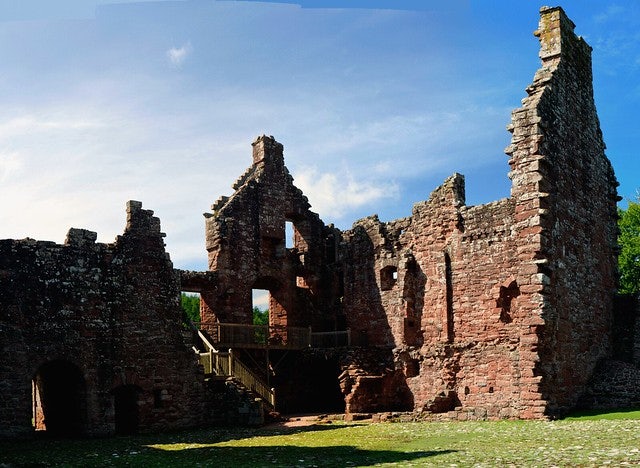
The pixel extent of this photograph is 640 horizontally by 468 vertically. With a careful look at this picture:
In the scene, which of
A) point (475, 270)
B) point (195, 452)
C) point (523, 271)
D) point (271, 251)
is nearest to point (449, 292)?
point (475, 270)

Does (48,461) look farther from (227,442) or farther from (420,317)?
(420,317)

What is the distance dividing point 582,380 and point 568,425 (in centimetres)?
581

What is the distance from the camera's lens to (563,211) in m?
27.0

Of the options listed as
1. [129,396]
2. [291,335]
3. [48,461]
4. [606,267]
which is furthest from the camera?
[291,335]

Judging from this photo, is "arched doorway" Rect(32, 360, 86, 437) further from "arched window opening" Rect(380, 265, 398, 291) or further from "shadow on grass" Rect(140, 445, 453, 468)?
"arched window opening" Rect(380, 265, 398, 291)

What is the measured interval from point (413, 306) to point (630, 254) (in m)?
19.7

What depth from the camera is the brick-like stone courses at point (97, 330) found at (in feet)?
78.2

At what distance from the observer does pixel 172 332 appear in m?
27.0

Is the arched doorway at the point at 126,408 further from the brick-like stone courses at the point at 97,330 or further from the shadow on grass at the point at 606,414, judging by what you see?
the shadow on grass at the point at 606,414

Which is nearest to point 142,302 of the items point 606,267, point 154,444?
point 154,444

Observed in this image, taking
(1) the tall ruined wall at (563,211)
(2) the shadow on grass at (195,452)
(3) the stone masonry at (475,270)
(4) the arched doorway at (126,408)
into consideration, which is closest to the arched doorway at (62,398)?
(4) the arched doorway at (126,408)

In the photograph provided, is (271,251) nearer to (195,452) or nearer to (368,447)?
(195,452)

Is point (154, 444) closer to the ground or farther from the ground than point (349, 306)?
closer to the ground

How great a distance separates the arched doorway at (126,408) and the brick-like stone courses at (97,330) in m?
0.10
